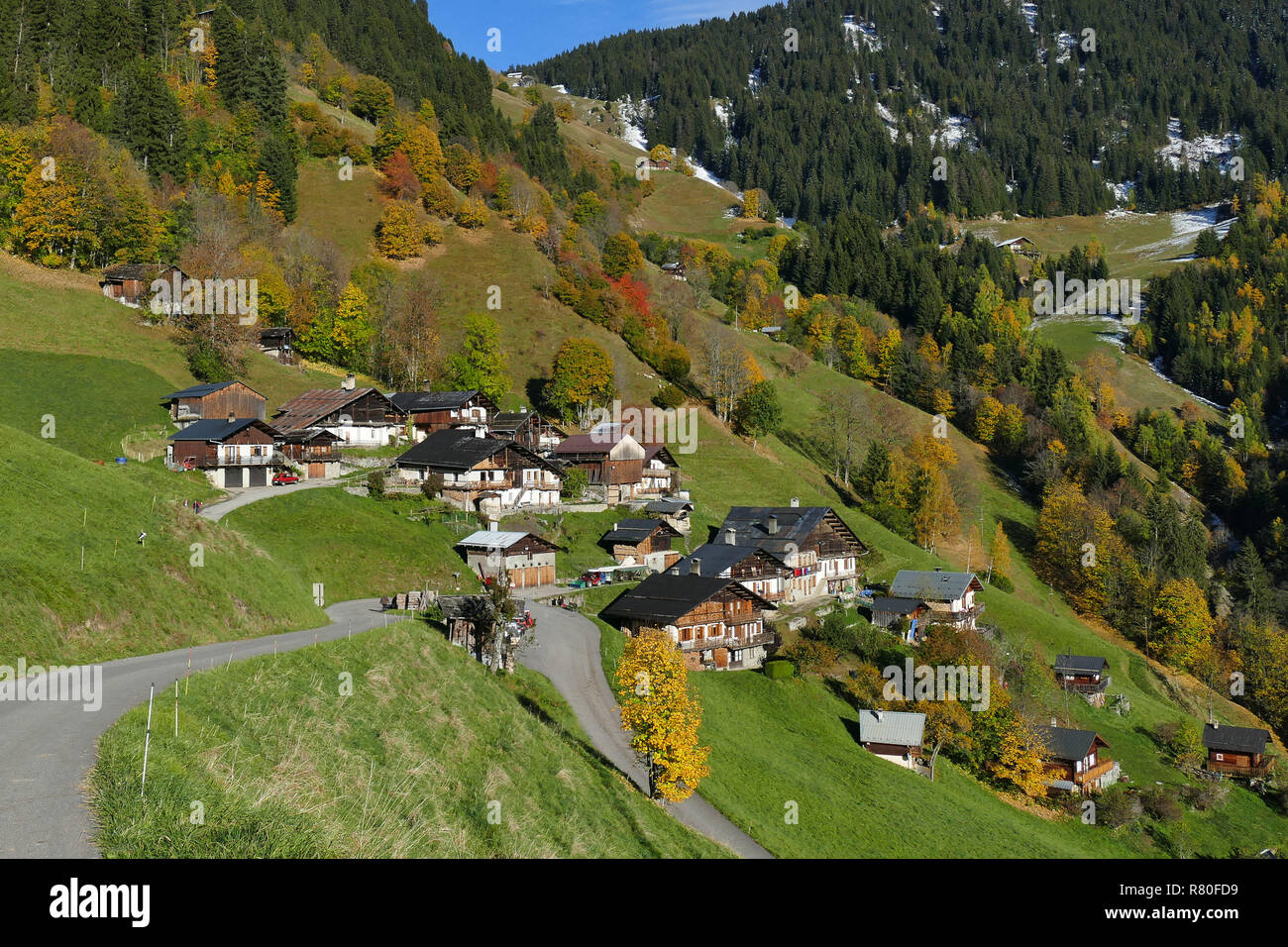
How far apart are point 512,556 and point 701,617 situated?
1348 cm

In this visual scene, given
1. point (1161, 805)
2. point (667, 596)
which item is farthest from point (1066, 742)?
point (667, 596)

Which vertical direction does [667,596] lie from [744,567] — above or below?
above

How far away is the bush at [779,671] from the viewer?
5706cm

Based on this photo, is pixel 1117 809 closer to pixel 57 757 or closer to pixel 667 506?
pixel 667 506

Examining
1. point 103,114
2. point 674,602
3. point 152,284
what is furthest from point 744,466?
point 103,114

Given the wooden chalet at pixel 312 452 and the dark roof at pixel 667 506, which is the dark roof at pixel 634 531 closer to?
the dark roof at pixel 667 506

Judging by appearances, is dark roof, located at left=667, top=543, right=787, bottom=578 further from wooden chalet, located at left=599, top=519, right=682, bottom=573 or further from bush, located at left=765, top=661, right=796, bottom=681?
bush, located at left=765, top=661, right=796, bottom=681

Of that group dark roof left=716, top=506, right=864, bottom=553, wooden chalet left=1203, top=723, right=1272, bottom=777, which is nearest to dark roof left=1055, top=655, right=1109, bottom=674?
wooden chalet left=1203, top=723, right=1272, bottom=777

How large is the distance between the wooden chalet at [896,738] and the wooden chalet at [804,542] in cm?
2093

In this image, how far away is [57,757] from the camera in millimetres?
14453

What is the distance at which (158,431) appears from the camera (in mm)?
68125

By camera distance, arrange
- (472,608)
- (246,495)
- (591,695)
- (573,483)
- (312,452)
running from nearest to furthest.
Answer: (472,608)
(591,695)
(246,495)
(312,452)
(573,483)

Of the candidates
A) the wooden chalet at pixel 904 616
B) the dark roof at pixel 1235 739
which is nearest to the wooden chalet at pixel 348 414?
the wooden chalet at pixel 904 616

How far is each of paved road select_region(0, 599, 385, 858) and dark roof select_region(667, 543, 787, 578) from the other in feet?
146
